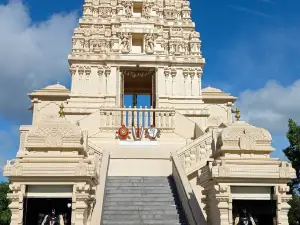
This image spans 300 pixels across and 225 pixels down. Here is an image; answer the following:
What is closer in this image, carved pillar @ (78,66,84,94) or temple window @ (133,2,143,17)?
carved pillar @ (78,66,84,94)

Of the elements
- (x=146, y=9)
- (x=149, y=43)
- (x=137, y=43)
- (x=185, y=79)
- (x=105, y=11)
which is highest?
(x=105, y=11)

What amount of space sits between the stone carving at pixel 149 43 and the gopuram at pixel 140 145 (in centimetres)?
9

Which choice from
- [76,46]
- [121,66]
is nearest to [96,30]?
[76,46]

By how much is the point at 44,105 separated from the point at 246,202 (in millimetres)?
27153

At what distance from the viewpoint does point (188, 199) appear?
14875 millimetres

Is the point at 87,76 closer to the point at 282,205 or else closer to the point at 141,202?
the point at 141,202

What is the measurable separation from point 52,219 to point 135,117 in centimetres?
1502

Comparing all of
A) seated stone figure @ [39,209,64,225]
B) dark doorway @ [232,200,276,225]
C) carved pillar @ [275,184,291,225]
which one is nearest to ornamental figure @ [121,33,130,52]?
seated stone figure @ [39,209,64,225]

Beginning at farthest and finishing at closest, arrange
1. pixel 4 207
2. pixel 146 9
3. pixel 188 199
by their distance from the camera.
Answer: pixel 4 207 < pixel 146 9 < pixel 188 199

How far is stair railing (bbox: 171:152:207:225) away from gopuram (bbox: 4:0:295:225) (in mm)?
47

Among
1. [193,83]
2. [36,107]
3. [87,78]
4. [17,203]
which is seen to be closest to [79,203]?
[17,203]

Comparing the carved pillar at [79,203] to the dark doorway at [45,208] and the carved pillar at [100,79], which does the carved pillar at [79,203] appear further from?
the carved pillar at [100,79]

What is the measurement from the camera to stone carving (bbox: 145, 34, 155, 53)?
3139 centimetres

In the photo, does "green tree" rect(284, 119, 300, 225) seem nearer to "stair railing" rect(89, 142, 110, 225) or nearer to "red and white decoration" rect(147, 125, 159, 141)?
"red and white decoration" rect(147, 125, 159, 141)
